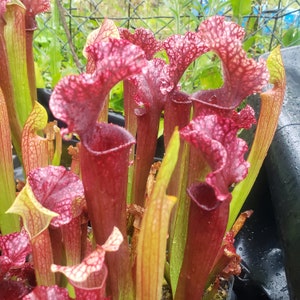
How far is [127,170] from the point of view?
0.56m

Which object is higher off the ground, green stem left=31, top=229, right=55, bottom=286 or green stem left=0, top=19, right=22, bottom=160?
green stem left=0, top=19, right=22, bottom=160

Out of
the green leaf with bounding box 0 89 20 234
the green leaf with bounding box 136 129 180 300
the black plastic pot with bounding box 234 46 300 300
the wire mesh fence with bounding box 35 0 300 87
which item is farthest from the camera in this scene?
the wire mesh fence with bounding box 35 0 300 87

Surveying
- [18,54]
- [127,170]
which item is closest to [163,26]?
[18,54]

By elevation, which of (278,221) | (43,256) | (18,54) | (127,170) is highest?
(18,54)

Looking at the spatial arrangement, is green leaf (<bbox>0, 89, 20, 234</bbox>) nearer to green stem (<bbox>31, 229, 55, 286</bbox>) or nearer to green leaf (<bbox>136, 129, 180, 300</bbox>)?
green stem (<bbox>31, 229, 55, 286</bbox>)

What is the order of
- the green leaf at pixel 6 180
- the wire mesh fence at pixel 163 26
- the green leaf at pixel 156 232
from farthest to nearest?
the wire mesh fence at pixel 163 26 < the green leaf at pixel 6 180 < the green leaf at pixel 156 232

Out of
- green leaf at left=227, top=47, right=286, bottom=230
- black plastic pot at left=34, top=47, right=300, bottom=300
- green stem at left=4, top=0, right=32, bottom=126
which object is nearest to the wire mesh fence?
green stem at left=4, top=0, right=32, bottom=126

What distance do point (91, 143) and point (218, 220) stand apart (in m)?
0.19

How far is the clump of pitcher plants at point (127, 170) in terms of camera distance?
1.56 feet

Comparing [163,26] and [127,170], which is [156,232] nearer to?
[127,170]

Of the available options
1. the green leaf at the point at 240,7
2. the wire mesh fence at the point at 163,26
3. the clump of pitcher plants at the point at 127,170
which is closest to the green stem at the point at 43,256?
the clump of pitcher plants at the point at 127,170

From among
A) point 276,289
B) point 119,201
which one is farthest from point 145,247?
point 276,289

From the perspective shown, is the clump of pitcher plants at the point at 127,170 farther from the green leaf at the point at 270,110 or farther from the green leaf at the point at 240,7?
the green leaf at the point at 240,7

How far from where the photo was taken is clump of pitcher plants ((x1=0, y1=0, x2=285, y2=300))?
1.56 ft
